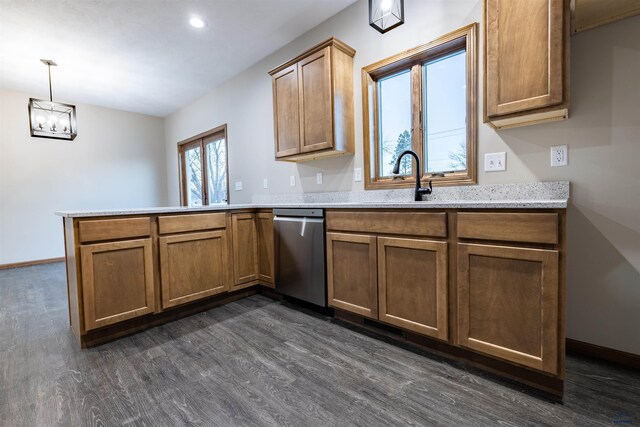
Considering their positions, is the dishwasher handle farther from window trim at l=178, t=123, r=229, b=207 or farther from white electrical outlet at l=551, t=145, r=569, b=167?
window trim at l=178, t=123, r=229, b=207

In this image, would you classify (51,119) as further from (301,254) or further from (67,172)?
(301,254)

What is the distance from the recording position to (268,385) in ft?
4.86

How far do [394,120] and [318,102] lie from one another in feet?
2.18

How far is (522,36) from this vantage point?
1.49 m

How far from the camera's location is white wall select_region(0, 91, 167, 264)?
14.2 ft

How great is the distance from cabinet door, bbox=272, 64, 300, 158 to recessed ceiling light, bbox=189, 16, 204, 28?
0.82 m

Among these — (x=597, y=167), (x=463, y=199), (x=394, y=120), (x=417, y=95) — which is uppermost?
(x=417, y=95)

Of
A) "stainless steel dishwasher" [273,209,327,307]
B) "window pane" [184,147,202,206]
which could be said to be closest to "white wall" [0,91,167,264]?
"window pane" [184,147,202,206]

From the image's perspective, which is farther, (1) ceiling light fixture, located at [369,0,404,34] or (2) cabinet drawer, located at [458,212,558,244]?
(1) ceiling light fixture, located at [369,0,404,34]

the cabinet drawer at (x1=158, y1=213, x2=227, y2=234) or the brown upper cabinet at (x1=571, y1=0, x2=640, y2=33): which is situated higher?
the brown upper cabinet at (x1=571, y1=0, x2=640, y2=33)

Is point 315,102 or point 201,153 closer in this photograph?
point 315,102

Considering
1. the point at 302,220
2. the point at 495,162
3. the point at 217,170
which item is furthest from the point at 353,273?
the point at 217,170

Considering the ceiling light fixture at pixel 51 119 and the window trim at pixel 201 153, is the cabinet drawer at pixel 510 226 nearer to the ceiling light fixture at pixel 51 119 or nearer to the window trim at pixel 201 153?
the window trim at pixel 201 153

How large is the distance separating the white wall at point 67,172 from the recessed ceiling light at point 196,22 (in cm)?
349
